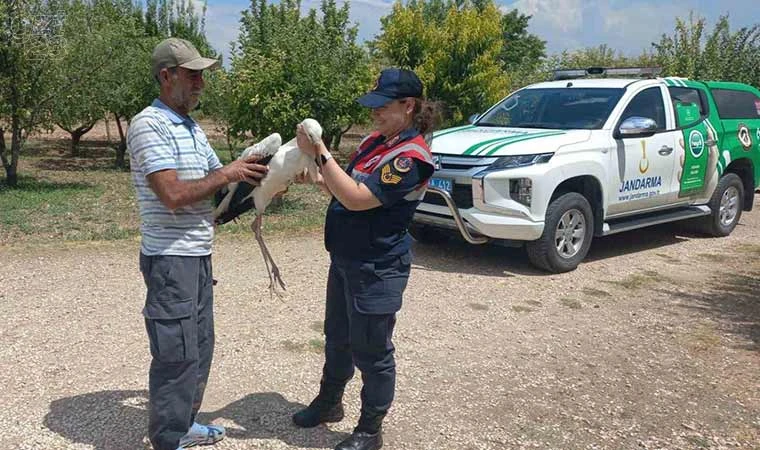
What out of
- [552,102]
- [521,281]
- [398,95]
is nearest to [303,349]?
[398,95]

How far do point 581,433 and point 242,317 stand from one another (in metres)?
2.63

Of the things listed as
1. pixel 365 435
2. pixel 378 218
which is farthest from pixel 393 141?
pixel 365 435

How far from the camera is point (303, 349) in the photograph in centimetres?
461

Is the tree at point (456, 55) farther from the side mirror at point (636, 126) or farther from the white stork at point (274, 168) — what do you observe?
the white stork at point (274, 168)

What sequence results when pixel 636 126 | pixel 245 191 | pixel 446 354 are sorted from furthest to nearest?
pixel 636 126 → pixel 446 354 → pixel 245 191

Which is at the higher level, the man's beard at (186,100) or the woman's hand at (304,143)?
the man's beard at (186,100)

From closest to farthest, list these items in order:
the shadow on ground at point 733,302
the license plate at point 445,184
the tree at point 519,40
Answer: the shadow on ground at point 733,302 < the license plate at point 445,184 < the tree at point 519,40

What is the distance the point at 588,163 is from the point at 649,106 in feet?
4.59

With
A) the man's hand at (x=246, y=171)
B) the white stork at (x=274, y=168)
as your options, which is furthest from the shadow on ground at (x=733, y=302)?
the man's hand at (x=246, y=171)

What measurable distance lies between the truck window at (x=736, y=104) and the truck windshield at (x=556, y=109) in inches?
75.5

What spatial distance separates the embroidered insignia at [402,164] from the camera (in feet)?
9.60

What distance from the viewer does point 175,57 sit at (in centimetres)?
282

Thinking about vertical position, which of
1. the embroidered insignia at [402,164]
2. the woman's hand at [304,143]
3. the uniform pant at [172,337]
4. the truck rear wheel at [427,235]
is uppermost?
the woman's hand at [304,143]

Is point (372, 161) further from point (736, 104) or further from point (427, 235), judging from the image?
point (736, 104)
